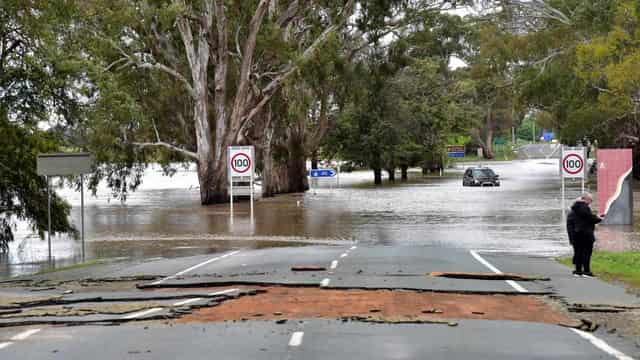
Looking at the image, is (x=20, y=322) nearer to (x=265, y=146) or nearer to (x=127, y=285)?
(x=127, y=285)

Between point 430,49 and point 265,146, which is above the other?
point 430,49

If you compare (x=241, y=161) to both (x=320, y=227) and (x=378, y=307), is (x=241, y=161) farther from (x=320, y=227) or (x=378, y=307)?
(x=378, y=307)

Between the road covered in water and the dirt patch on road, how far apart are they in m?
0.03

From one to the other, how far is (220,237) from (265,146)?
3108cm

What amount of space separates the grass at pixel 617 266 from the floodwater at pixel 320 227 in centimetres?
240

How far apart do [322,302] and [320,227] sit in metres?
24.2

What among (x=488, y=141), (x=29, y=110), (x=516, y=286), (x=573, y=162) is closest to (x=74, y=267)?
(x=29, y=110)

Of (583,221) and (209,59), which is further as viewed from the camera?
(209,59)

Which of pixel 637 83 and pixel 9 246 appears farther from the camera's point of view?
pixel 637 83

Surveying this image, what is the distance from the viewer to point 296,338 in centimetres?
1131

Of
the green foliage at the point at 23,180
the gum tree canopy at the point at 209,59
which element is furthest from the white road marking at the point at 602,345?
the gum tree canopy at the point at 209,59

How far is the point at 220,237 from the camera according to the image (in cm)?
3512

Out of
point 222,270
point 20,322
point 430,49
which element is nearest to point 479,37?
point 430,49

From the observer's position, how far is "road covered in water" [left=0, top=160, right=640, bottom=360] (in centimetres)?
1084
